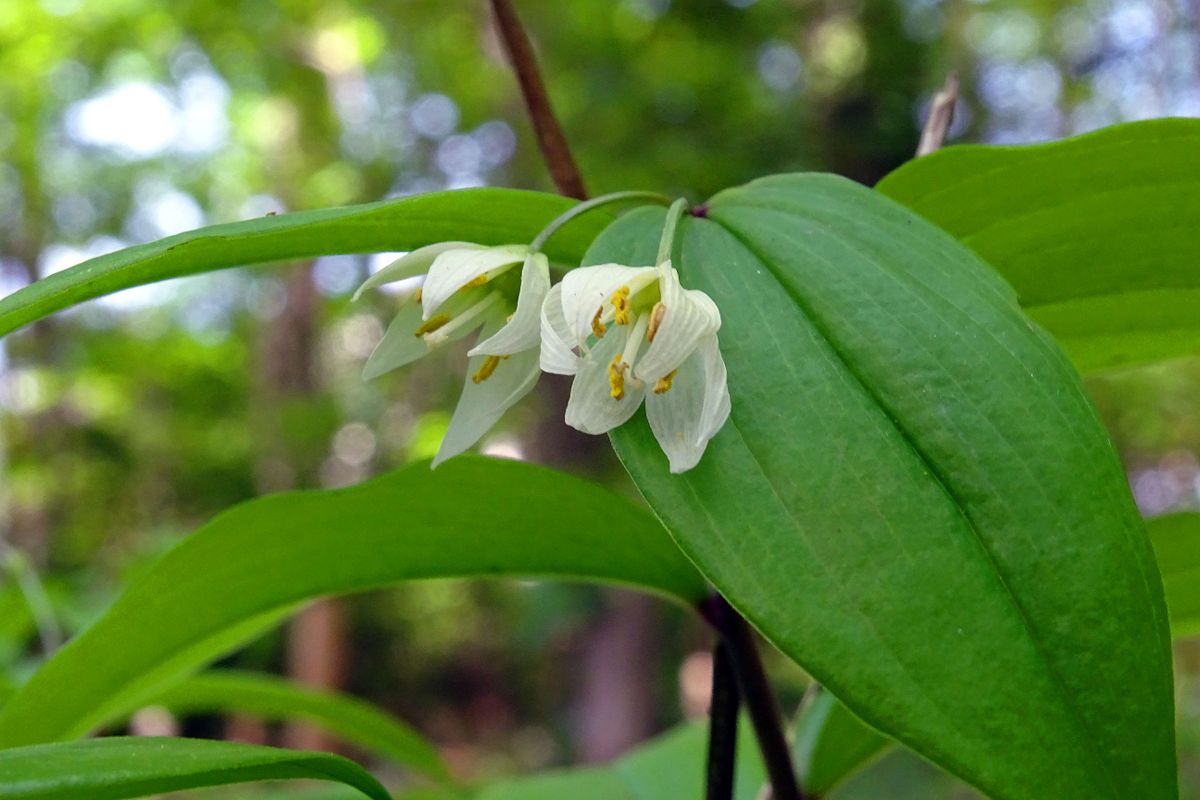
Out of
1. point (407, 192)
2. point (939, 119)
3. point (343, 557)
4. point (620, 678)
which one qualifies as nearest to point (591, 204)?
A: point (343, 557)

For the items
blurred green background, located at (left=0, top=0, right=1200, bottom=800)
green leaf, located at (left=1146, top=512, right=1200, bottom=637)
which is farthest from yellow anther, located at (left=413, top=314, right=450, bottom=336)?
blurred green background, located at (left=0, top=0, right=1200, bottom=800)

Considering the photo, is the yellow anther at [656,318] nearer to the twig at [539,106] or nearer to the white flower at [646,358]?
the white flower at [646,358]

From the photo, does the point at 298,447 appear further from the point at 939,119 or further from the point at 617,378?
the point at 617,378

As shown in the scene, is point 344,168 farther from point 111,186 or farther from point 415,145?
point 111,186

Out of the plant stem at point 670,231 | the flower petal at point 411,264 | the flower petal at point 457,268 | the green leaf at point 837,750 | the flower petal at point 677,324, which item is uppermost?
the flower petal at point 411,264

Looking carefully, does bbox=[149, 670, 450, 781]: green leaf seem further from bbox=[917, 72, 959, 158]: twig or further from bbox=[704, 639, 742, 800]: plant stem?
bbox=[917, 72, 959, 158]: twig

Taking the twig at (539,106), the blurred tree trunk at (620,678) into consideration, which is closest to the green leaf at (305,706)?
the twig at (539,106)
